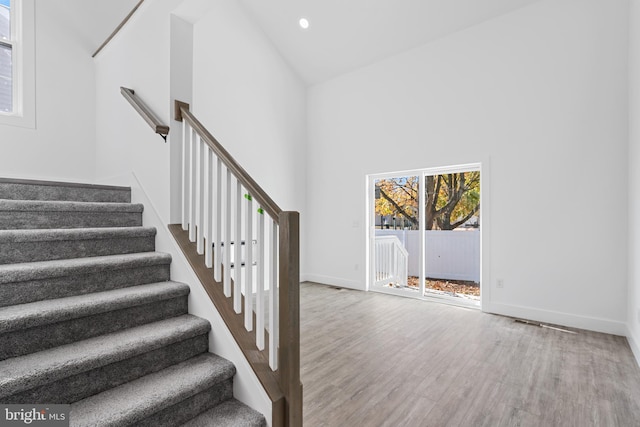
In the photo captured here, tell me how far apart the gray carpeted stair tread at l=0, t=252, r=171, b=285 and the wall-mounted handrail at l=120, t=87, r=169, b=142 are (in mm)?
900

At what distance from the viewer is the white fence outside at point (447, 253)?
4.23m

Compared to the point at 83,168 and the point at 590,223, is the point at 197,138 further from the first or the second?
the point at 590,223

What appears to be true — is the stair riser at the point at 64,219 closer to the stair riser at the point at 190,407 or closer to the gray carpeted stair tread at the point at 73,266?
the gray carpeted stair tread at the point at 73,266

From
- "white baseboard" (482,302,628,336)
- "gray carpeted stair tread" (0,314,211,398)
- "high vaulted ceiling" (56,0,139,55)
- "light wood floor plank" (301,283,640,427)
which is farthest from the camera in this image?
"high vaulted ceiling" (56,0,139,55)

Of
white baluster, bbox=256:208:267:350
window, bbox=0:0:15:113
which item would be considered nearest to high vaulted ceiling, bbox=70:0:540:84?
window, bbox=0:0:15:113

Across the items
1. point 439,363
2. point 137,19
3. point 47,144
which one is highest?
point 137,19

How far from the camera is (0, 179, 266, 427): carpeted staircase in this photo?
53.2 inches

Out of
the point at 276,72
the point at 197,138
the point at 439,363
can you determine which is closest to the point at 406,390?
the point at 439,363

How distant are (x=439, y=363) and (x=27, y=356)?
8.74 feet

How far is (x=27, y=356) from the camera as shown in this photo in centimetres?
142

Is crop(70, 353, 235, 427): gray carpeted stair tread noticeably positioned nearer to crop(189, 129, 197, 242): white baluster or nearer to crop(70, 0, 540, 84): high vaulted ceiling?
crop(189, 129, 197, 242): white baluster

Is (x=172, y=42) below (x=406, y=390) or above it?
above

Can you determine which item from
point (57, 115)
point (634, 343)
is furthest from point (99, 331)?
point (634, 343)

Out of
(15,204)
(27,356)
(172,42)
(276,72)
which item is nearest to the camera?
(27,356)
